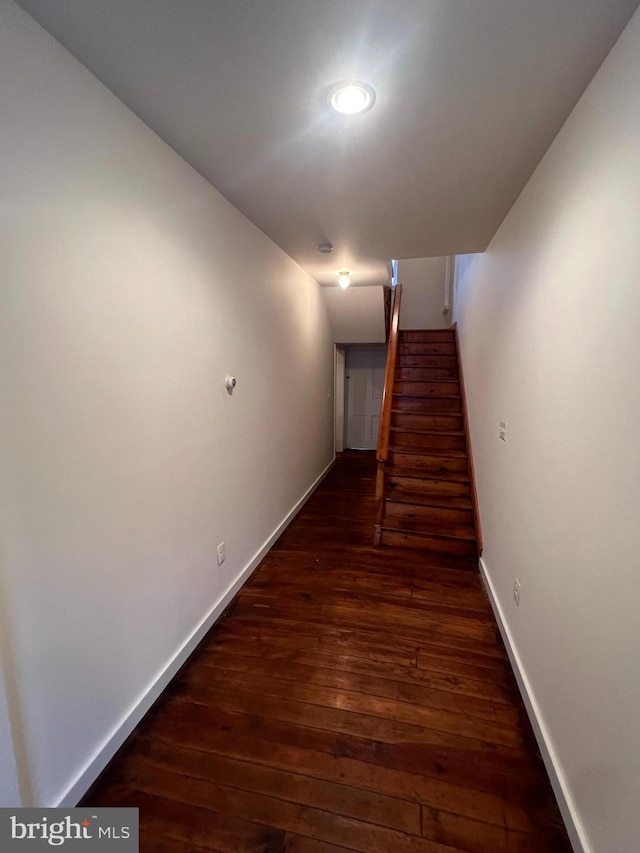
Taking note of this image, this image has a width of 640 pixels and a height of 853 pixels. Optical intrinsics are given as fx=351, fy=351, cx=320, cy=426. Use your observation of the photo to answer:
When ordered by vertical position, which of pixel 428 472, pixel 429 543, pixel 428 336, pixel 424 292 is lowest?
pixel 429 543

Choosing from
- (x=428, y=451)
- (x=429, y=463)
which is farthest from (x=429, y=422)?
(x=429, y=463)

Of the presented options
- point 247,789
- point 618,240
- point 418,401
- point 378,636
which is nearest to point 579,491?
point 618,240

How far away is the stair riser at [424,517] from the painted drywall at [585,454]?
1.08m

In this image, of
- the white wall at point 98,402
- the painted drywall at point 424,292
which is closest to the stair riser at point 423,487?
the white wall at point 98,402

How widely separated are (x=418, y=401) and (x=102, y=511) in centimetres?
331

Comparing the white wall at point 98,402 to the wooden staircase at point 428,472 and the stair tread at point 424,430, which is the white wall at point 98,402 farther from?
the stair tread at point 424,430

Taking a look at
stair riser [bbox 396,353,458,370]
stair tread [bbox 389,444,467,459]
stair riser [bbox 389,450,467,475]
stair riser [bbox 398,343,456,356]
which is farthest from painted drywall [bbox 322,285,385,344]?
stair riser [bbox 389,450,467,475]

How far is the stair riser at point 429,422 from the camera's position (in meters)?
3.57

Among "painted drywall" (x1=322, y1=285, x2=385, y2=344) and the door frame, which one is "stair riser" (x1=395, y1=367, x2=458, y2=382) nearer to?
"painted drywall" (x1=322, y1=285, x2=385, y2=344)

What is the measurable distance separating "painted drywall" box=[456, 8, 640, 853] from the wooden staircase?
1.06 meters

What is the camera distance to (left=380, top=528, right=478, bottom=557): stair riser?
9.21 feet

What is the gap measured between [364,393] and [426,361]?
70.1 inches

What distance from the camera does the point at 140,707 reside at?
1.46 m

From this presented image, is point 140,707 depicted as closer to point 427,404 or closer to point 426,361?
point 427,404
